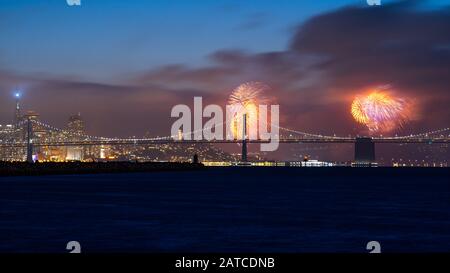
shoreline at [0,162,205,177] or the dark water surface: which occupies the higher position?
shoreline at [0,162,205,177]

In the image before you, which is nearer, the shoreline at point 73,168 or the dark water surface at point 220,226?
the dark water surface at point 220,226

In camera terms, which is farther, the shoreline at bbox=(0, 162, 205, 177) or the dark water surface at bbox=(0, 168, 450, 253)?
the shoreline at bbox=(0, 162, 205, 177)

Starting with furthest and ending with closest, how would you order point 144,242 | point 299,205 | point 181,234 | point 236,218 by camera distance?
point 299,205
point 236,218
point 181,234
point 144,242

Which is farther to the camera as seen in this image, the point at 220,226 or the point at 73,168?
the point at 73,168

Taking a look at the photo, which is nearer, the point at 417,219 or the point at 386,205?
the point at 417,219

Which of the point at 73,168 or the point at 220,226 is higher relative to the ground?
the point at 73,168

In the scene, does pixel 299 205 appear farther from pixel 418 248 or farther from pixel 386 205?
pixel 418 248

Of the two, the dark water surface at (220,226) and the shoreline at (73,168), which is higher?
the shoreline at (73,168)
